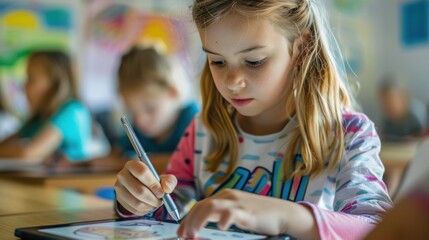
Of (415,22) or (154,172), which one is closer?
(154,172)

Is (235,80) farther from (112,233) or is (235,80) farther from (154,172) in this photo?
(112,233)

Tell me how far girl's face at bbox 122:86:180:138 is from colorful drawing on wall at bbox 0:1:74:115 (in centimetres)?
195

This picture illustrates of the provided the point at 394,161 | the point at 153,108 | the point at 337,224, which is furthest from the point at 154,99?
the point at 337,224

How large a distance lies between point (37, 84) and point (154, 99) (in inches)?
29.8

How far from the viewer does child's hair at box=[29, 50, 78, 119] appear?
2662 millimetres

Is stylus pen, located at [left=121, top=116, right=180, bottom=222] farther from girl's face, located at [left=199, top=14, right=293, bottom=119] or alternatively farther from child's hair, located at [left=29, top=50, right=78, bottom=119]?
child's hair, located at [left=29, top=50, right=78, bottom=119]

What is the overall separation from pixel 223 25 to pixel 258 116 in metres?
0.22

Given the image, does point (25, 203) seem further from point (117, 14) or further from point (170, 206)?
point (117, 14)

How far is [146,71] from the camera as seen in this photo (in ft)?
7.04

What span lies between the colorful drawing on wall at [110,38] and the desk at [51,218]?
313 centimetres

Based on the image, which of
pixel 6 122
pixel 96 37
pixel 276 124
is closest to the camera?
pixel 276 124

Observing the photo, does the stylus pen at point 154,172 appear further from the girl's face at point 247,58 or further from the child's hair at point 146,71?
the child's hair at point 146,71

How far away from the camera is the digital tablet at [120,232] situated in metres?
0.70

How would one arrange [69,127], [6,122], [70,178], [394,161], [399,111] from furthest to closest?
[399,111], [6,122], [69,127], [394,161], [70,178]
